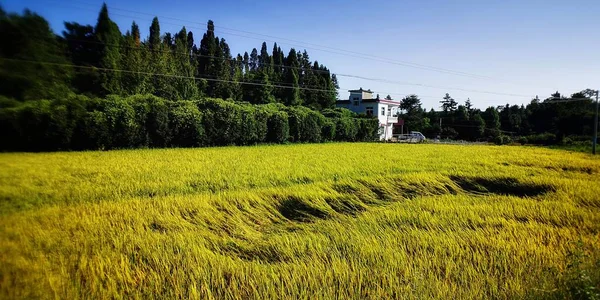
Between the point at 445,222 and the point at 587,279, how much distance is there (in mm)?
1900

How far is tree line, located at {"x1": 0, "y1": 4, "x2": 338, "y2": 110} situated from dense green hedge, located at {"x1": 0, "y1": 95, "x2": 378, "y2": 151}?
82mm

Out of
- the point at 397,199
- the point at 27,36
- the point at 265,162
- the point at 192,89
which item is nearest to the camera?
→ the point at 27,36

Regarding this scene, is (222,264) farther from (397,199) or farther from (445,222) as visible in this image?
(397,199)

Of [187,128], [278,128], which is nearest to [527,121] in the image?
[278,128]

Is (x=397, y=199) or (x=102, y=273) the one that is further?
(x=397, y=199)

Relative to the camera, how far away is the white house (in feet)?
100

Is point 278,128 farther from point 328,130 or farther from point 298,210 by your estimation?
point 298,210

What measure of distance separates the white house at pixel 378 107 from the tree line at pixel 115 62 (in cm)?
2525

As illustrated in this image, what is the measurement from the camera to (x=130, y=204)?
3359 millimetres

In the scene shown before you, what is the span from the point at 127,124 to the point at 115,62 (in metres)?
1.89

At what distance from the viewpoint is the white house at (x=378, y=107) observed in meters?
30.5

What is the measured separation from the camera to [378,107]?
101ft

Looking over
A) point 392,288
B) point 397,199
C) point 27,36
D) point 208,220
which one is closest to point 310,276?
point 392,288

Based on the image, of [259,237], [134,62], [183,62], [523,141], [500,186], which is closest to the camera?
[134,62]
